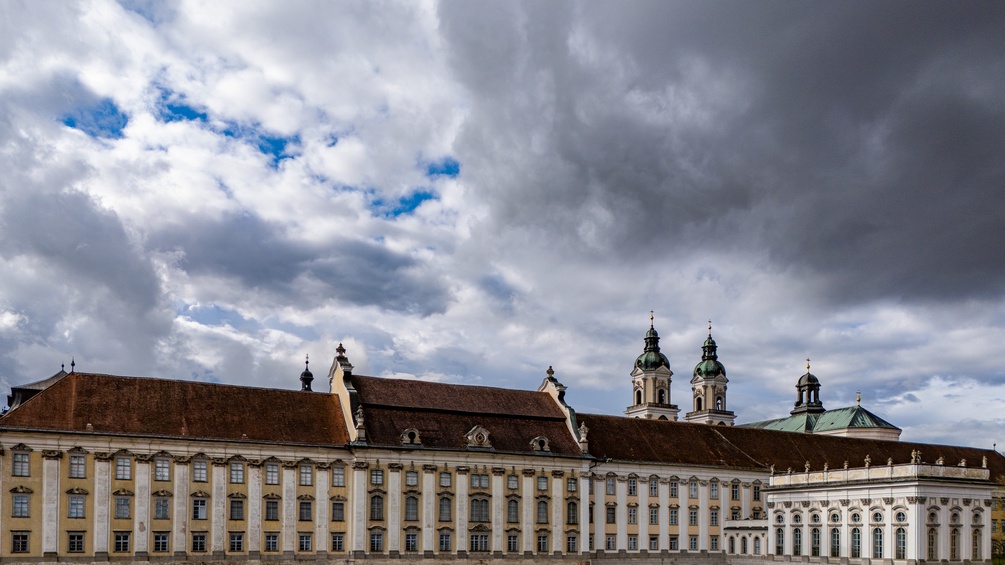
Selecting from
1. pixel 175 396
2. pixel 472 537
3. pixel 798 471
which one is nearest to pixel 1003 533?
pixel 798 471

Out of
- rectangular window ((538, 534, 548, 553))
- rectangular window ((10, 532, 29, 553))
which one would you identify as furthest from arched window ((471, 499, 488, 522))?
rectangular window ((10, 532, 29, 553))

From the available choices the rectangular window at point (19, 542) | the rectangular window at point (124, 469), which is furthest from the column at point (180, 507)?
the rectangular window at point (19, 542)

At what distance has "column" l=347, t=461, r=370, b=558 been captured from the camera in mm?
85562

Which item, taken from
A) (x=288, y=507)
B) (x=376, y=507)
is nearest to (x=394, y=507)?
(x=376, y=507)

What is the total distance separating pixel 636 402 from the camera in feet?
534

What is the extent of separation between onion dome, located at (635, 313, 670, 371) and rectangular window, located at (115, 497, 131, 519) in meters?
97.3

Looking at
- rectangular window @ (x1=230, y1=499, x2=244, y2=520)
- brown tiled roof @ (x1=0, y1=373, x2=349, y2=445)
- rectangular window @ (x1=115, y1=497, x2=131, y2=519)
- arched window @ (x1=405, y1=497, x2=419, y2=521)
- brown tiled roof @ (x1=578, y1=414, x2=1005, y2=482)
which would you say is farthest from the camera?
brown tiled roof @ (x1=578, y1=414, x2=1005, y2=482)

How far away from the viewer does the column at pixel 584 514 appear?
314 ft

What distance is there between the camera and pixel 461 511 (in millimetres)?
90562

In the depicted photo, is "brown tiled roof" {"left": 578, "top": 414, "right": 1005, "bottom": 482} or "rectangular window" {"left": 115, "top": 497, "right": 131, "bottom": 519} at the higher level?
"brown tiled roof" {"left": 578, "top": 414, "right": 1005, "bottom": 482}

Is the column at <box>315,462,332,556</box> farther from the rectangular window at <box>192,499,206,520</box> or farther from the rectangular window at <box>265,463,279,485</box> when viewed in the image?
the rectangular window at <box>192,499,206,520</box>

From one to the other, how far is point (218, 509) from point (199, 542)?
2853 millimetres

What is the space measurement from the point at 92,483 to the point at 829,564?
64.6 metres

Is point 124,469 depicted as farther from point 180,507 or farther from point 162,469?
point 180,507
